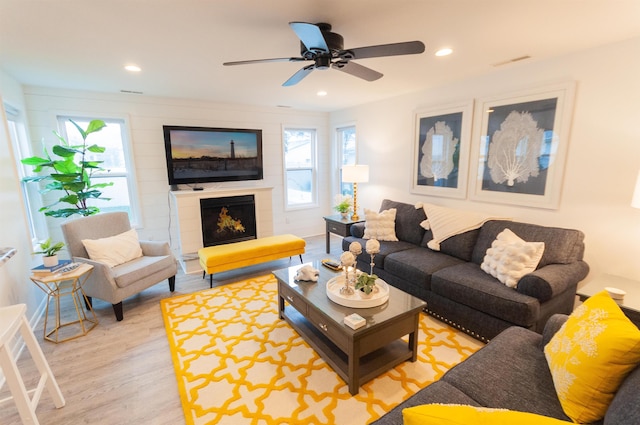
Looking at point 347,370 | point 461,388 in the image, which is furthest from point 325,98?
point 461,388

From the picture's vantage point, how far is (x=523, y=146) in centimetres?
289

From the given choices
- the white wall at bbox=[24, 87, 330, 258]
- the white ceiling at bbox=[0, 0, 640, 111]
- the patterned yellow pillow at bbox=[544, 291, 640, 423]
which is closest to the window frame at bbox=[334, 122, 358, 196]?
the white wall at bbox=[24, 87, 330, 258]

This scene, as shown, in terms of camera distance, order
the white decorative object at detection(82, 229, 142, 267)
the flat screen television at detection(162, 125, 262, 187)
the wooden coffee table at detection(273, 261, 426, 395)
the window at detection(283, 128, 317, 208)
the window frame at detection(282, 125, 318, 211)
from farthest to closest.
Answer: the window at detection(283, 128, 317, 208) < the window frame at detection(282, 125, 318, 211) < the flat screen television at detection(162, 125, 262, 187) < the white decorative object at detection(82, 229, 142, 267) < the wooden coffee table at detection(273, 261, 426, 395)

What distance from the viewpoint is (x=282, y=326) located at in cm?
265

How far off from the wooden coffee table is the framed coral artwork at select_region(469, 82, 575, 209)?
1802mm

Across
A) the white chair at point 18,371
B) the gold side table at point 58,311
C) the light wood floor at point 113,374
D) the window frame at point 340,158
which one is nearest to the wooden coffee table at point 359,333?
the light wood floor at point 113,374

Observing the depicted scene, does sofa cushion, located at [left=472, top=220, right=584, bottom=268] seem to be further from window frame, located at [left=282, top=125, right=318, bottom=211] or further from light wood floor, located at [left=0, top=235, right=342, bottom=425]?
window frame, located at [left=282, top=125, right=318, bottom=211]

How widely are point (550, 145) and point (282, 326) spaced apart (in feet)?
10.0

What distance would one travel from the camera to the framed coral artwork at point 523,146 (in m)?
2.64

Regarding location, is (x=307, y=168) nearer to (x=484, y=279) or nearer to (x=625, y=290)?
(x=484, y=279)

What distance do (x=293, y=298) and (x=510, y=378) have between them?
158 centimetres

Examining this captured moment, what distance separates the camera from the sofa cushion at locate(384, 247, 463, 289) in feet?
9.08

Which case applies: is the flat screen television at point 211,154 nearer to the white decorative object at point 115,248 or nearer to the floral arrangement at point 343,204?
the white decorative object at point 115,248

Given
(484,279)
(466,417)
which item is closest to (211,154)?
(484,279)
